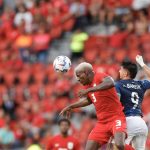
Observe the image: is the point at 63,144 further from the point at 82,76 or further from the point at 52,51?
the point at 52,51

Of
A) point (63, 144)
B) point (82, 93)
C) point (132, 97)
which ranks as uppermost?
point (82, 93)

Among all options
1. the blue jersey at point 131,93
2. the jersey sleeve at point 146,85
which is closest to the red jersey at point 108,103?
the blue jersey at point 131,93

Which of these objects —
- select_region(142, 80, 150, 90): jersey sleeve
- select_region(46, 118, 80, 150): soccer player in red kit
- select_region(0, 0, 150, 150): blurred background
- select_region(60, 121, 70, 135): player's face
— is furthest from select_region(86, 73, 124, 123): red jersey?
select_region(0, 0, 150, 150): blurred background

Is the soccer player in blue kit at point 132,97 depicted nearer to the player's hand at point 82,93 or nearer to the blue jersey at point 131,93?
the blue jersey at point 131,93

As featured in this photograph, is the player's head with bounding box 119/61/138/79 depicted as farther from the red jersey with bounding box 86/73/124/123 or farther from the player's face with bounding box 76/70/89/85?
the player's face with bounding box 76/70/89/85

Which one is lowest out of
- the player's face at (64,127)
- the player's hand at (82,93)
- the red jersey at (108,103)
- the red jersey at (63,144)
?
the red jersey at (63,144)

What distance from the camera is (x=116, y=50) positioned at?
20.7m

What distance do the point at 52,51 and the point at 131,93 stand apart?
9.84 metres

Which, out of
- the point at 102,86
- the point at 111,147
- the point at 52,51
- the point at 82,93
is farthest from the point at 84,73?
the point at 52,51

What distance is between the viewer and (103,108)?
1273 centimetres

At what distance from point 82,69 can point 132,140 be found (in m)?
1.58

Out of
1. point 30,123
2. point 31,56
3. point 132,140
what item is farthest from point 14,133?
point 132,140

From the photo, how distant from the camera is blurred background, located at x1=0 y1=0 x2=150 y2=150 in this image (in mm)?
20312

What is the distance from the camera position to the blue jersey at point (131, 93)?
12.9 metres
